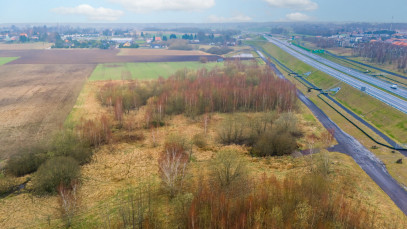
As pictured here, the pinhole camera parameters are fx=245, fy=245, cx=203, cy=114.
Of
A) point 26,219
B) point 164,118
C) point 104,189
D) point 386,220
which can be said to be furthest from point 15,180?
point 386,220

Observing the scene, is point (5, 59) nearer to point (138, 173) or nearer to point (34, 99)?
point (34, 99)

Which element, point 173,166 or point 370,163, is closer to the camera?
point 173,166

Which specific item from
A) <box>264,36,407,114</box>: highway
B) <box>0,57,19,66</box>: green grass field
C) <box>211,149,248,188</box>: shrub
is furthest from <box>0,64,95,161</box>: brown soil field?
<box>264,36,407,114</box>: highway

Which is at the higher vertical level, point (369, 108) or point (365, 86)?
point (365, 86)

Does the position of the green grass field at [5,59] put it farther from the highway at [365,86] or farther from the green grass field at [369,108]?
the highway at [365,86]

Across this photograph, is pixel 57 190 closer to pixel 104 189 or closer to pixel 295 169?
pixel 104 189

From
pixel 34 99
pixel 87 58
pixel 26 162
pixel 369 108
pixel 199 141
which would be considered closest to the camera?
pixel 26 162

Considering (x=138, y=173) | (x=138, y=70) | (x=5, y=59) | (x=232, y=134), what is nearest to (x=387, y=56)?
(x=232, y=134)
